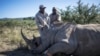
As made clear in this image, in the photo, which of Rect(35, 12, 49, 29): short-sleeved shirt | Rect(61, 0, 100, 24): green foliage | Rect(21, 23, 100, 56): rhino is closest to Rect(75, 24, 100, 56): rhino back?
Rect(21, 23, 100, 56): rhino

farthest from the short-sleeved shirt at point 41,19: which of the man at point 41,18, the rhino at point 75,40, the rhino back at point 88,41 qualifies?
the rhino back at point 88,41

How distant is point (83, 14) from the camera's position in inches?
864

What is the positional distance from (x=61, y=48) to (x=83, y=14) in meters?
12.4

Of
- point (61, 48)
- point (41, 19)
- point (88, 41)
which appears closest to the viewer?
point (61, 48)

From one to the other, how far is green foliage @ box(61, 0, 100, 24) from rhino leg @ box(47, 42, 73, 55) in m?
11.1

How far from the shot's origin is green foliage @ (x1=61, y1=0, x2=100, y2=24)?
69.9ft

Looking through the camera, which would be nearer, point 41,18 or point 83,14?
point 41,18

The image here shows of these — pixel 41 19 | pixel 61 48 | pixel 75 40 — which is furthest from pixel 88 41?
pixel 41 19

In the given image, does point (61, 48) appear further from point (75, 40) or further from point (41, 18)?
point (41, 18)

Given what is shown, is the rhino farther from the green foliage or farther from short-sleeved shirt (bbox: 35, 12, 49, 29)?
the green foliage

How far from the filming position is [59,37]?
10.3m

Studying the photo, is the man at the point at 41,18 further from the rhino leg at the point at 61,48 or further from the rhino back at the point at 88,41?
the rhino back at the point at 88,41

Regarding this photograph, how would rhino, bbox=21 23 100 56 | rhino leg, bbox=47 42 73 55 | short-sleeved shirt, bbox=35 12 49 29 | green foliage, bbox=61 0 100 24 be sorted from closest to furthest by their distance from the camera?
rhino leg, bbox=47 42 73 55
rhino, bbox=21 23 100 56
short-sleeved shirt, bbox=35 12 49 29
green foliage, bbox=61 0 100 24

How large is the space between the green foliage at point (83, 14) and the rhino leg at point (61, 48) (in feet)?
36.4
